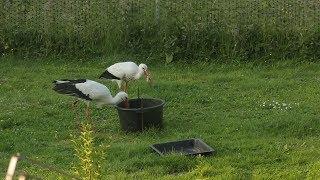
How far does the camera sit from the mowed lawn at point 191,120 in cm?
601

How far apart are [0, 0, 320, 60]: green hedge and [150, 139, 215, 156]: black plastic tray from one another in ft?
12.2

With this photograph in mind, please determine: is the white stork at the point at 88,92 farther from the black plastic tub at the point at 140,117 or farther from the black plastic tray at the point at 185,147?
the black plastic tray at the point at 185,147

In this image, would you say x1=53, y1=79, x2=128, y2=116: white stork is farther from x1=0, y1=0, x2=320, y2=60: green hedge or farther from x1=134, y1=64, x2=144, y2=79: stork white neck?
x1=0, y1=0, x2=320, y2=60: green hedge

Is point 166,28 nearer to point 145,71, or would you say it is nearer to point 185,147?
point 145,71

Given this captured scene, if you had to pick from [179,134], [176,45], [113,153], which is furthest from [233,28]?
[113,153]

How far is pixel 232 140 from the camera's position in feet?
22.5

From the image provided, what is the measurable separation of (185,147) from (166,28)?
4.00 metres

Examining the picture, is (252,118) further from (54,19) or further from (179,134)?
(54,19)

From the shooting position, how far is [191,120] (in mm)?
7742

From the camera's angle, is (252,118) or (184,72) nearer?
(252,118)

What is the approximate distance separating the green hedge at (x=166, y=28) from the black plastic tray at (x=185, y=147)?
3728 mm

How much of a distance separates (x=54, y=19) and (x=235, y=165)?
19.0 feet

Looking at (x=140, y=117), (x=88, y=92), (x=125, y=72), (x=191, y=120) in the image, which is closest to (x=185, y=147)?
(x=140, y=117)

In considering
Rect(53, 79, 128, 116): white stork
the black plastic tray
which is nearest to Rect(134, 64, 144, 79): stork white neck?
Rect(53, 79, 128, 116): white stork
